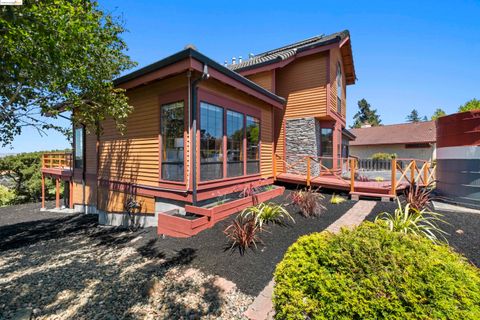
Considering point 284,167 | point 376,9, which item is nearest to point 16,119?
point 284,167

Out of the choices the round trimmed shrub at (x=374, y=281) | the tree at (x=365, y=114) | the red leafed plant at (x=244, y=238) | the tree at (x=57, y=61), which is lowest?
the red leafed plant at (x=244, y=238)

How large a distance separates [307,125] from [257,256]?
25.4 feet

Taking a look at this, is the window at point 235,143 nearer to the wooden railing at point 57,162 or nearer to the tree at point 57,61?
the tree at point 57,61

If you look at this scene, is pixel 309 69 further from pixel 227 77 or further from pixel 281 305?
pixel 281 305

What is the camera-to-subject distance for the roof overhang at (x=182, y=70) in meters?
5.41

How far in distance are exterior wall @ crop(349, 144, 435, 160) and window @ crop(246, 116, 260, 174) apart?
22142 mm

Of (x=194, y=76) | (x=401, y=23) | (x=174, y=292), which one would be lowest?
(x=174, y=292)

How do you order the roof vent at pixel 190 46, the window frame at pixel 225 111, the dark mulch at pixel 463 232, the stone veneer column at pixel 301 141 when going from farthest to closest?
1. the stone veneer column at pixel 301 141
2. the window frame at pixel 225 111
3. the roof vent at pixel 190 46
4. the dark mulch at pixel 463 232

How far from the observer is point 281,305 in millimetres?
2152

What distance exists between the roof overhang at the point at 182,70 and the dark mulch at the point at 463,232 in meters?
5.65

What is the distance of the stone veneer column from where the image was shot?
402 inches

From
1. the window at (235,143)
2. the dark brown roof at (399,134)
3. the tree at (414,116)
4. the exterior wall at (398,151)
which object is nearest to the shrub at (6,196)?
the window at (235,143)

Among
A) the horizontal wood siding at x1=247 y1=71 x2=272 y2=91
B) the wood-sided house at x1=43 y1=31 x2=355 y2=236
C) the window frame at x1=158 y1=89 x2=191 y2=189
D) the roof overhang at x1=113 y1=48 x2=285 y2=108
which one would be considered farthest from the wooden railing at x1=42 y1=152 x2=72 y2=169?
the horizontal wood siding at x1=247 y1=71 x2=272 y2=91

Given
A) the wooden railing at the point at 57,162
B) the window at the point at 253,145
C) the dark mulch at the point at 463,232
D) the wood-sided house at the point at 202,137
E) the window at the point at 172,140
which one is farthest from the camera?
the wooden railing at the point at 57,162
